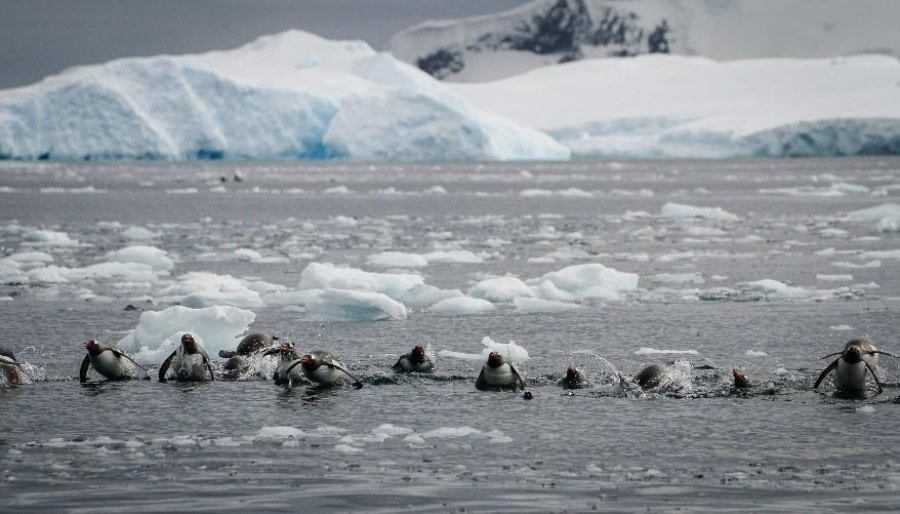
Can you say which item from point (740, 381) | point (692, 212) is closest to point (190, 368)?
point (740, 381)

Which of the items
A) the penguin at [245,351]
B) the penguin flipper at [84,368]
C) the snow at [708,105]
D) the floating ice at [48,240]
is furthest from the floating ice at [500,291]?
the snow at [708,105]

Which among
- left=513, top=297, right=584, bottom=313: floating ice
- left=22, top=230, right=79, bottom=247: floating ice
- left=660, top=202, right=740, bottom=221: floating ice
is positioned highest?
left=660, top=202, right=740, bottom=221: floating ice

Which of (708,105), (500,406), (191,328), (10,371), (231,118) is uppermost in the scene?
(708,105)

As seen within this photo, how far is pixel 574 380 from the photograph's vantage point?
12.3 meters

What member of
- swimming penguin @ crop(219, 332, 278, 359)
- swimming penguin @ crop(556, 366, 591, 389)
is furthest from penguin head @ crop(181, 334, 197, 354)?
swimming penguin @ crop(556, 366, 591, 389)

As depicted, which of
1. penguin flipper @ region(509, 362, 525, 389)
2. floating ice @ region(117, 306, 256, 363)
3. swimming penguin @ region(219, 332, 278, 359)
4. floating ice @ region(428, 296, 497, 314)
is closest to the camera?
penguin flipper @ region(509, 362, 525, 389)

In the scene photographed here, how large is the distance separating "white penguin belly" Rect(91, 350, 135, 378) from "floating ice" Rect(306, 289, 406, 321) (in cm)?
449

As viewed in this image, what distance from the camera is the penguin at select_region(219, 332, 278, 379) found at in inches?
507

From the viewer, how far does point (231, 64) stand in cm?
10600

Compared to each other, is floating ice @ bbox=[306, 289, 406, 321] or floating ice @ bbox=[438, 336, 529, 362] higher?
floating ice @ bbox=[306, 289, 406, 321]

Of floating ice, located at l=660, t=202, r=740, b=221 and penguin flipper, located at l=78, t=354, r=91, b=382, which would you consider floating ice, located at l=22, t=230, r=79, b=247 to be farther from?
floating ice, located at l=660, t=202, r=740, b=221

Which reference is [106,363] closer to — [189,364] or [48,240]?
[189,364]

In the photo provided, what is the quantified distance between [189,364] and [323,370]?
4.34 feet

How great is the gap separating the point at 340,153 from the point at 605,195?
30750mm
